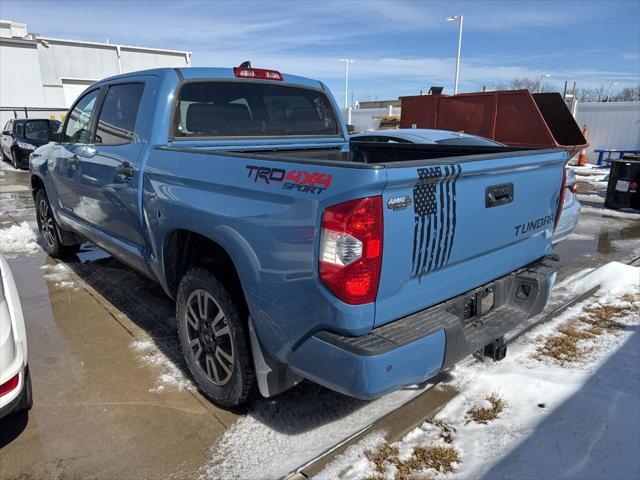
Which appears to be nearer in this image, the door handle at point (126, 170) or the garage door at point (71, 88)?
the door handle at point (126, 170)

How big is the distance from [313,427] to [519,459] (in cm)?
113

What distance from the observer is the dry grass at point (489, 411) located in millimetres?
2836

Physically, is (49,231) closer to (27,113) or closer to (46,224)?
(46,224)

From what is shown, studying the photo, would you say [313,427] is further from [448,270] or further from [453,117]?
[453,117]

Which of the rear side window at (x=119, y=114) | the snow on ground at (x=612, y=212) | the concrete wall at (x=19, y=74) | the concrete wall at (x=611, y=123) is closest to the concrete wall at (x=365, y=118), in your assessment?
the concrete wall at (x=611, y=123)

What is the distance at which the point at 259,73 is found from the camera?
12.9 feet

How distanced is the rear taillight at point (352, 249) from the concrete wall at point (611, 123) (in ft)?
64.9

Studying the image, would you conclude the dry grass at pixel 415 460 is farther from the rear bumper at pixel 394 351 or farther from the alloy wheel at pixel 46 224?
the alloy wheel at pixel 46 224

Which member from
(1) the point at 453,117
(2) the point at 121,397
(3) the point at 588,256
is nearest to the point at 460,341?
(2) the point at 121,397

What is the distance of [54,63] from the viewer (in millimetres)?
30172

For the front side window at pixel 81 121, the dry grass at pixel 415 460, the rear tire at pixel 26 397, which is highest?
the front side window at pixel 81 121

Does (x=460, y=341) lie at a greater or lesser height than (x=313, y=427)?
greater

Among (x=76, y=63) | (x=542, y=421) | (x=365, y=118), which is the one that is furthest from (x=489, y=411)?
(x=76, y=63)

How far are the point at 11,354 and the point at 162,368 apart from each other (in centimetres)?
119
